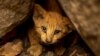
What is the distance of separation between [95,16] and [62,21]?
53cm

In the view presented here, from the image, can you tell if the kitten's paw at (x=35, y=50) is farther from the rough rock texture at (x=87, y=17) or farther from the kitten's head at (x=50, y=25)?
the rough rock texture at (x=87, y=17)

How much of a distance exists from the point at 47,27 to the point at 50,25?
2cm

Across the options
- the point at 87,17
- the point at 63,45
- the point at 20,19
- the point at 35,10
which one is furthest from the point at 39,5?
the point at 87,17

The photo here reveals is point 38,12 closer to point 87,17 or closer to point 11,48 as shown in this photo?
point 11,48

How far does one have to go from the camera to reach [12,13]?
1.25m

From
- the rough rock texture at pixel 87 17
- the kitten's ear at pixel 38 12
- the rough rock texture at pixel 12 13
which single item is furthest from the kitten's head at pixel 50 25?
the rough rock texture at pixel 87 17

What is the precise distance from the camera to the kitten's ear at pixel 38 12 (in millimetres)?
1382

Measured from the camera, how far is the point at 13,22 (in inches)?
50.7

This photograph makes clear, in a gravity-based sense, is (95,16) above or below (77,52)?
above

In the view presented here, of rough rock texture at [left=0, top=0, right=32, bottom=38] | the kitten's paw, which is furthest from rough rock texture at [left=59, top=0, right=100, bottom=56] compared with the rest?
A: the kitten's paw

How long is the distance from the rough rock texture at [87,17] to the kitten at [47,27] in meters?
0.34

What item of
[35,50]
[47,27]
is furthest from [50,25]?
[35,50]

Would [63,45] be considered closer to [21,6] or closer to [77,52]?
[77,52]

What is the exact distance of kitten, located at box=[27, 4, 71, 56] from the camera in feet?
4.43
